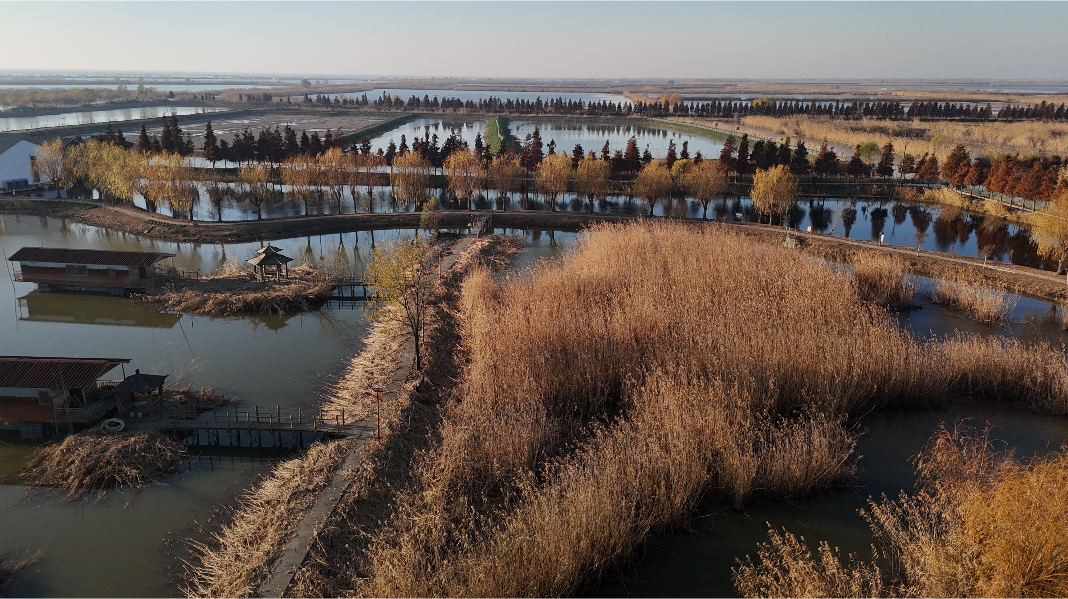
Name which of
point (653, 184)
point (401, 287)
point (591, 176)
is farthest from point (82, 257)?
point (653, 184)

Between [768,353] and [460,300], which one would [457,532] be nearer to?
[768,353]

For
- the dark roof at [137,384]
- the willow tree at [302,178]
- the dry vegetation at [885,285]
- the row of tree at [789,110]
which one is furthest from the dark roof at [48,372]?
the row of tree at [789,110]

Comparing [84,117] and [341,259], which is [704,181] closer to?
[341,259]

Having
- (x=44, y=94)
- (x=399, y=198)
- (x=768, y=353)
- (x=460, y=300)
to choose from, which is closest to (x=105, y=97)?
(x=44, y=94)

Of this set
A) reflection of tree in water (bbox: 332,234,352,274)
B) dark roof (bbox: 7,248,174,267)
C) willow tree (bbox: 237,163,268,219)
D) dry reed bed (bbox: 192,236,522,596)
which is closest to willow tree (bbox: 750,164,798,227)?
reflection of tree in water (bbox: 332,234,352,274)

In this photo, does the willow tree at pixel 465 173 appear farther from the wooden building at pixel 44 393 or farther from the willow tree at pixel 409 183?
the wooden building at pixel 44 393

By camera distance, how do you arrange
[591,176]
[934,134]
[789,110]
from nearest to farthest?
[591,176] < [934,134] < [789,110]

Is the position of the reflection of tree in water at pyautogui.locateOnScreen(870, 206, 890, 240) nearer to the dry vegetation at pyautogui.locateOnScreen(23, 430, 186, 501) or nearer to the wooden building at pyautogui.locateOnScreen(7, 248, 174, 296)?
the dry vegetation at pyautogui.locateOnScreen(23, 430, 186, 501)
